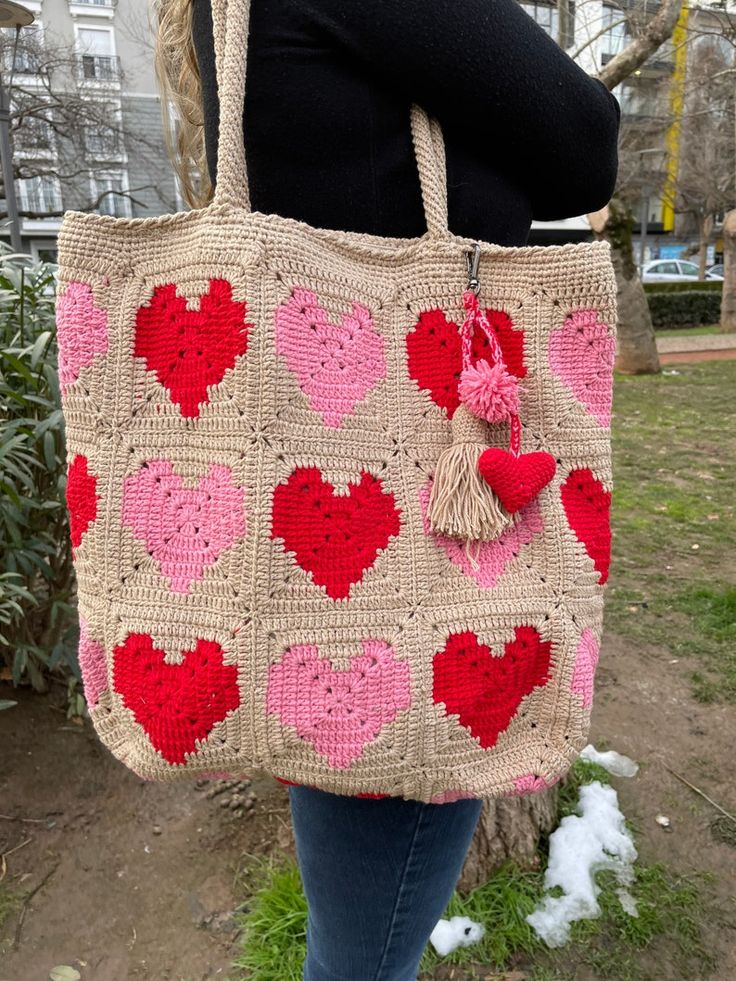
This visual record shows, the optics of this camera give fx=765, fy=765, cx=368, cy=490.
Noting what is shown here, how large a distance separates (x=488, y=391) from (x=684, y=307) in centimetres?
1789

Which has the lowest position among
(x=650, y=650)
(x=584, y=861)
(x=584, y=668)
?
(x=584, y=861)

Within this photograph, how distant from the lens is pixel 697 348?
41.2 feet

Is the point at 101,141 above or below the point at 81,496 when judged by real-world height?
above

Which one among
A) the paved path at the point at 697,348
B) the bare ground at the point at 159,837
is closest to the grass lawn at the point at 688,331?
the paved path at the point at 697,348

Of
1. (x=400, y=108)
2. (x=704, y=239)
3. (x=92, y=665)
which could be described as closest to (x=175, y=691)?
(x=92, y=665)

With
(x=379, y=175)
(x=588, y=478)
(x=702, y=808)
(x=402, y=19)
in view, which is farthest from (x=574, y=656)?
(x=702, y=808)

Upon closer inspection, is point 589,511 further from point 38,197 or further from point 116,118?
point 38,197

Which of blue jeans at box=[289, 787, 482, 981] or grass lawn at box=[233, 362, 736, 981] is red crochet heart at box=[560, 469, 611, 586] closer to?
blue jeans at box=[289, 787, 482, 981]

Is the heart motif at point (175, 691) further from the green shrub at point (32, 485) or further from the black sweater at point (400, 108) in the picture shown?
the green shrub at point (32, 485)

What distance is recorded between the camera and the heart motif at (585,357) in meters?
0.97

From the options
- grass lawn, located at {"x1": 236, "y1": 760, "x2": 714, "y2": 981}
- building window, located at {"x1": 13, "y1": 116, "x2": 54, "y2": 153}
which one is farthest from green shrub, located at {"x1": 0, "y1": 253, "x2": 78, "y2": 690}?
building window, located at {"x1": 13, "y1": 116, "x2": 54, "y2": 153}

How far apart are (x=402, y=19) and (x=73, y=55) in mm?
19672

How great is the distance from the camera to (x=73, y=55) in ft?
55.6

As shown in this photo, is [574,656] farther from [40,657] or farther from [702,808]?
[40,657]
